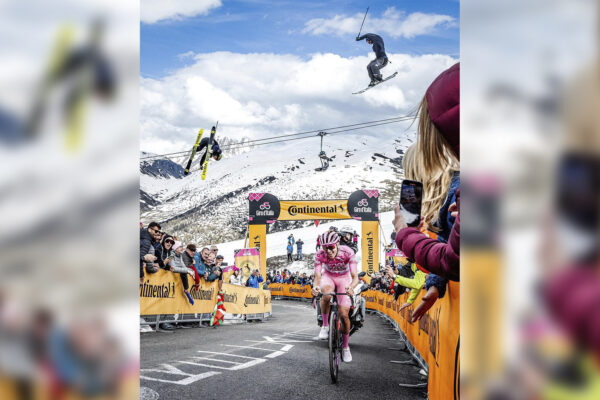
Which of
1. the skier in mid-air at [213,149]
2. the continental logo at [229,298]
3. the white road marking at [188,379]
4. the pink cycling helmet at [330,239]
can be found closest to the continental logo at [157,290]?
the continental logo at [229,298]

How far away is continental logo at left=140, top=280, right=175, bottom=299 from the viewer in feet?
34.1

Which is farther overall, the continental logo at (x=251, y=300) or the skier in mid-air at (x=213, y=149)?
the skier in mid-air at (x=213, y=149)

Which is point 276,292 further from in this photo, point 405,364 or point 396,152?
point 396,152

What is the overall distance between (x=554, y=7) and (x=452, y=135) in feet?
2.27

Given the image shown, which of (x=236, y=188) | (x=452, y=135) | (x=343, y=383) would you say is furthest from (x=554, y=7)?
(x=236, y=188)

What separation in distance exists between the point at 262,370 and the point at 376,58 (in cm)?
1512

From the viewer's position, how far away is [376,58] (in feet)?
63.4

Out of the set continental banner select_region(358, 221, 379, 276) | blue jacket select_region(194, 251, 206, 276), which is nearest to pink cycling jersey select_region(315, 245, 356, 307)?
blue jacket select_region(194, 251, 206, 276)

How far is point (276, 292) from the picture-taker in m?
37.3

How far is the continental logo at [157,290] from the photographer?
10393 mm

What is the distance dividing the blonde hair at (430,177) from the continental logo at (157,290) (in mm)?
8934

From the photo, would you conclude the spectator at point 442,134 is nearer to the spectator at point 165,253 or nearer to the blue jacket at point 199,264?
the spectator at point 165,253

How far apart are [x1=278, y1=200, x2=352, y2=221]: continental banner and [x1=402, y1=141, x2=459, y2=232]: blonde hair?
26895mm

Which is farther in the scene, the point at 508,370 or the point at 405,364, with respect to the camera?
the point at 405,364
